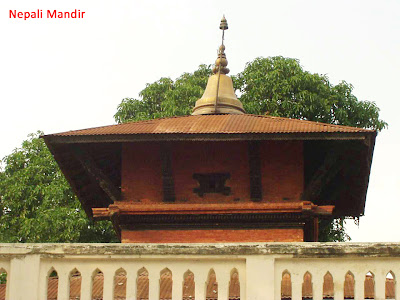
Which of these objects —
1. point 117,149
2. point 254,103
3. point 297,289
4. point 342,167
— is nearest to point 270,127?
point 342,167

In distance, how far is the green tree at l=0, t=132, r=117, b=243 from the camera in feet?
69.6

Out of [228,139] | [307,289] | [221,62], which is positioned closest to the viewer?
[307,289]

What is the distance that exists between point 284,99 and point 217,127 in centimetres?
1238

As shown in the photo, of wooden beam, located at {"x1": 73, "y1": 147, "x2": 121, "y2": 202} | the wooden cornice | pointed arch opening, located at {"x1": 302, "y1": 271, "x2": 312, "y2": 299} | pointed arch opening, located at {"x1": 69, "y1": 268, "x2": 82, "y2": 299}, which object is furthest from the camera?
wooden beam, located at {"x1": 73, "y1": 147, "x2": 121, "y2": 202}

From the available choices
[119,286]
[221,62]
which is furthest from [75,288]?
→ [221,62]

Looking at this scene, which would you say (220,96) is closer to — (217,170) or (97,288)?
(217,170)

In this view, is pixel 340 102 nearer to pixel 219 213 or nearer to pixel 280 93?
pixel 280 93

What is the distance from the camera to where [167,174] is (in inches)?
410

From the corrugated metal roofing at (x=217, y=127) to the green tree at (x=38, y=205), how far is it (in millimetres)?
10955

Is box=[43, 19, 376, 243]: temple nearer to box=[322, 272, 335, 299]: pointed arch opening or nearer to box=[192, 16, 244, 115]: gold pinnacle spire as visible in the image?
box=[192, 16, 244, 115]: gold pinnacle spire

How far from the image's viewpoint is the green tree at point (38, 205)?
2120 cm

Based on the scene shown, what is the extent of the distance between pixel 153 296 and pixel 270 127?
4.49 meters

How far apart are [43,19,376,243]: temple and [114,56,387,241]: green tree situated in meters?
11.2

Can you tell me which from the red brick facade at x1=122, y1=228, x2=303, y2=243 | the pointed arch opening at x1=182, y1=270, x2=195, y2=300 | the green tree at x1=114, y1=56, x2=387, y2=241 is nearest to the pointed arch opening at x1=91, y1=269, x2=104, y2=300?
the pointed arch opening at x1=182, y1=270, x2=195, y2=300
